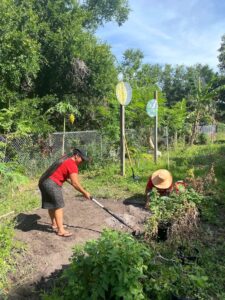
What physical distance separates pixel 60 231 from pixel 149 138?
1106 cm

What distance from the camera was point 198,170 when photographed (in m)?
10.1

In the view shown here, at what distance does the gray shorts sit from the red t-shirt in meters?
0.08

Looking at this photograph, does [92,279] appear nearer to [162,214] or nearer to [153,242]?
[153,242]

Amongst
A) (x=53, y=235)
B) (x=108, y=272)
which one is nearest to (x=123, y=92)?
(x=53, y=235)

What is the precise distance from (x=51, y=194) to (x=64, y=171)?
41 centimetres

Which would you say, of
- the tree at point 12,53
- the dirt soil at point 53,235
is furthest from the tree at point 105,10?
the dirt soil at point 53,235

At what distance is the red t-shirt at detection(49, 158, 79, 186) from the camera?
5.68 meters

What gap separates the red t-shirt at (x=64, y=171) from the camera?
5.68 meters

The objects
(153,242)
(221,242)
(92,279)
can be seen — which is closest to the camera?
(92,279)

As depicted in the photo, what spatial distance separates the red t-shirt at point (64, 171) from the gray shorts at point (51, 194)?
0.08 metres

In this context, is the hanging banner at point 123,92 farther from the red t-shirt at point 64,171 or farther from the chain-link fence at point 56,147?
the red t-shirt at point 64,171

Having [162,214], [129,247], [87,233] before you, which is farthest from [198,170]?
[129,247]

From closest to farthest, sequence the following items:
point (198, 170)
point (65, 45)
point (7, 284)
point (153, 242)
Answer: point (7, 284) → point (153, 242) → point (198, 170) → point (65, 45)

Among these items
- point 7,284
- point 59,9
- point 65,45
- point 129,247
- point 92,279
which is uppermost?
point 59,9
